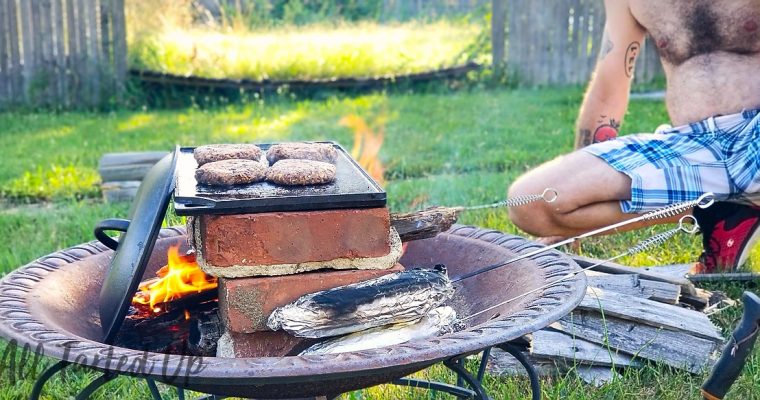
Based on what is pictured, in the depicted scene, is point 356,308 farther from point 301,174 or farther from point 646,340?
point 646,340

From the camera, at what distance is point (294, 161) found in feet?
6.98

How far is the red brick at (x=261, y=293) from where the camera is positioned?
1905mm

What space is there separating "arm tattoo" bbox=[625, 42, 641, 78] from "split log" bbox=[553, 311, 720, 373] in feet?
4.31

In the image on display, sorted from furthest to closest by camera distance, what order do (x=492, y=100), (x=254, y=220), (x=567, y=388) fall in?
(x=492, y=100) < (x=567, y=388) < (x=254, y=220)

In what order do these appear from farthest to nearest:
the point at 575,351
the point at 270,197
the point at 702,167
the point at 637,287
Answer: the point at 702,167 → the point at 637,287 → the point at 575,351 → the point at 270,197

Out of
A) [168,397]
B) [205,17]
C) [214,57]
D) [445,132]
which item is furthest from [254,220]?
[205,17]

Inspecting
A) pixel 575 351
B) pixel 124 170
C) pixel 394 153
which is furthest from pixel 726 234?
pixel 124 170

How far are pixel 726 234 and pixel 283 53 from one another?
22.9ft

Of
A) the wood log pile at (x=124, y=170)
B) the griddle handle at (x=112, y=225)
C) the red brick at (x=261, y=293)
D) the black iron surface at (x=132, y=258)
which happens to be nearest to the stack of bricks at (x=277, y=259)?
the red brick at (x=261, y=293)

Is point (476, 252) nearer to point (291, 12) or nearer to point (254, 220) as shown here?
point (254, 220)

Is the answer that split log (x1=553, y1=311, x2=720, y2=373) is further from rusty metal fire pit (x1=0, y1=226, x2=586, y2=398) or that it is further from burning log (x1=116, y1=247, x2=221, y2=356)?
burning log (x1=116, y1=247, x2=221, y2=356)

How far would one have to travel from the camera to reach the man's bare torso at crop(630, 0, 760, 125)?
11.2 feet

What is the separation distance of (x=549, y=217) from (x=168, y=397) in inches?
66.8

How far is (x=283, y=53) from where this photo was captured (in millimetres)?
9789
